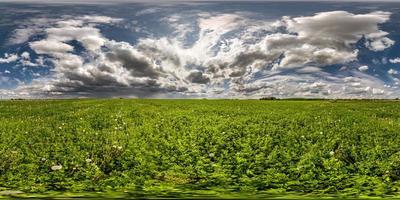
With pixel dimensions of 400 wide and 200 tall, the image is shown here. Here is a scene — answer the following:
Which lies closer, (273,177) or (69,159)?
(273,177)

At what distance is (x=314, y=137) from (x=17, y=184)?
42.0 feet

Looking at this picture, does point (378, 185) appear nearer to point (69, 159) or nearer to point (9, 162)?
point (69, 159)

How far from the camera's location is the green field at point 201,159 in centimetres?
1297

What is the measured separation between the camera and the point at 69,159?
16703 millimetres

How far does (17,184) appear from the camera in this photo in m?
13.3

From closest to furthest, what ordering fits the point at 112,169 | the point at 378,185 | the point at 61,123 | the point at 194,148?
the point at 378,185 < the point at 112,169 < the point at 194,148 < the point at 61,123

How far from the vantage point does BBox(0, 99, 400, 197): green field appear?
1297cm

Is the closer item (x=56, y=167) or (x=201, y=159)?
(x=56, y=167)

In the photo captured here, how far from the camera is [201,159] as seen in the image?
17.0 meters

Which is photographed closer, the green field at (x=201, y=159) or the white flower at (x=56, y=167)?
the green field at (x=201, y=159)

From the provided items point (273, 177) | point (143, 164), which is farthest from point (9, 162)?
point (273, 177)

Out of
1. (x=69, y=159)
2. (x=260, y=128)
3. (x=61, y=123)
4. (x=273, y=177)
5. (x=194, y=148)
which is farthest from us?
(x=61, y=123)

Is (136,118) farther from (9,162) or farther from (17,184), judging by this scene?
(17,184)

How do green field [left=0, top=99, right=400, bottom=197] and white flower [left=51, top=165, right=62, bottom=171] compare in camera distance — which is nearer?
green field [left=0, top=99, right=400, bottom=197]
